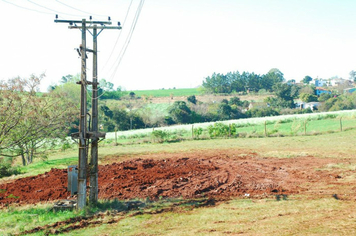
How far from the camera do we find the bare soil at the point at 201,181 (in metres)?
12.4

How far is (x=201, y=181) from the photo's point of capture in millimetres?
14000

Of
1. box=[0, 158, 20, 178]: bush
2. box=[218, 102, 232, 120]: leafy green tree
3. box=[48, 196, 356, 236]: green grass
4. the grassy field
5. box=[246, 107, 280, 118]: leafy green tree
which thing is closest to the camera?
box=[48, 196, 356, 236]: green grass

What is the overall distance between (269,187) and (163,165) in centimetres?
704

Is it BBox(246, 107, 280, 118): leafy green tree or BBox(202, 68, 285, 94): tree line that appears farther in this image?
BBox(202, 68, 285, 94): tree line

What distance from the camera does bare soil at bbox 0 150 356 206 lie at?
40.5 feet

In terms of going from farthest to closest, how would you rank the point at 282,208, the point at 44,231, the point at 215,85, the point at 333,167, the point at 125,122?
the point at 215,85, the point at 125,122, the point at 333,167, the point at 282,208, the point at 44,231

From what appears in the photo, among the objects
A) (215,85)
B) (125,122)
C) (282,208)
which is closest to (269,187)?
(282,208)

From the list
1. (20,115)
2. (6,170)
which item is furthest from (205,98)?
(20,115)

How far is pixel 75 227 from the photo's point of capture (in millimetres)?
8992

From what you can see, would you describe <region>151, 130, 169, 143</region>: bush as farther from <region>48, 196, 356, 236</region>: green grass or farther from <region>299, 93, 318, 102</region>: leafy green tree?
<region>299, 93, 318, 102</region>: leafy green tree

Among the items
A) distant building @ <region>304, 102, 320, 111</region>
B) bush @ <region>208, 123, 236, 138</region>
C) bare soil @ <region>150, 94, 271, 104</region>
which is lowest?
bush @ <region>208, 123, 236, 138</region>

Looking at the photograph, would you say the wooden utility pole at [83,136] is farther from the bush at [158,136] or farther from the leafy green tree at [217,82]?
the leafy green tree at [217,82]

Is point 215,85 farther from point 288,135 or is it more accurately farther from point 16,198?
point 16,198

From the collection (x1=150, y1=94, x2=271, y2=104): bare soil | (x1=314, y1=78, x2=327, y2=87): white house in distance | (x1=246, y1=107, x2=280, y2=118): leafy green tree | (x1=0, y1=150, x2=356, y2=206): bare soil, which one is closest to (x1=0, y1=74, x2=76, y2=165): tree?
(x1=0, y1=150, x2=356, y2=206): bare soil
